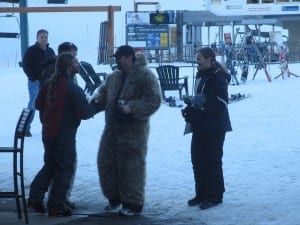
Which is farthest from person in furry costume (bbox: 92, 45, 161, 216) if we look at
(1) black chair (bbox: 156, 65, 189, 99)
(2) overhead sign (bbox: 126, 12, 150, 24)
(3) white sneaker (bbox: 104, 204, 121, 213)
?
(2) overhead sign (bbox: 126, 12, 150, 24)

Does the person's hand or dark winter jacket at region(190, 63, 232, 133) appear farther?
dark winter jacket at region(190, 63, 232, 133)

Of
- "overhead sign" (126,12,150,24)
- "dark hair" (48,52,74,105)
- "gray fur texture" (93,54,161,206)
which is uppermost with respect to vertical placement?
"dark hair" (48,52,74,105)

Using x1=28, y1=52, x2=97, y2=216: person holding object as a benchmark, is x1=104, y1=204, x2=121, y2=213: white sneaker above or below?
below

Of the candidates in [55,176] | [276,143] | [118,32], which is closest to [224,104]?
[55,176]

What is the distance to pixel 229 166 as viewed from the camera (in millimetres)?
11047

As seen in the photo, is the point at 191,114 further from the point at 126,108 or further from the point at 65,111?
the point at 65,111

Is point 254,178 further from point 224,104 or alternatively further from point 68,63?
point 68,63

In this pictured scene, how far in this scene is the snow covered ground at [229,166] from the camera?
8.45 meters

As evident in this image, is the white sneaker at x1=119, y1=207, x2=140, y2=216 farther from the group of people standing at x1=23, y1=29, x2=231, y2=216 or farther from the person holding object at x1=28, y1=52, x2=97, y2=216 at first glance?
Answer: the person holding object at x1=28, y1=52, x2=97, y2=216

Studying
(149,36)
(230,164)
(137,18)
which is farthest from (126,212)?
(137,18)

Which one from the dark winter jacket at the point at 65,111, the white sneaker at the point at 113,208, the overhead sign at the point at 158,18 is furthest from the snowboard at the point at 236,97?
the overhead sign at the point at 158,18

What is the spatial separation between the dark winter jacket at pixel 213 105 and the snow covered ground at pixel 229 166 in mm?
827

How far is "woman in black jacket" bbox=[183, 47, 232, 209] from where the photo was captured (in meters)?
8.40

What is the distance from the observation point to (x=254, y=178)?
10.2 m
